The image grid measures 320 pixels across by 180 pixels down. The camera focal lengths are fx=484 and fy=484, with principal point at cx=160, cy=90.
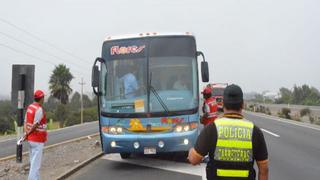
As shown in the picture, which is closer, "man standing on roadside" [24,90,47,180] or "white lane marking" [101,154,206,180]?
"man standing on roadside" [24,90,47,180]

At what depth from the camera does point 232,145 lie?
4.00m

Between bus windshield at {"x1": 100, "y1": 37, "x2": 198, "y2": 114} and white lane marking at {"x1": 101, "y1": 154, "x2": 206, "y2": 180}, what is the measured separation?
4.65 ft

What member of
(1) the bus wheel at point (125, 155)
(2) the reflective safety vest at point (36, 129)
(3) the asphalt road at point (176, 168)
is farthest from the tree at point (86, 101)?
(2) the reflective safety vest at point (36, 129)

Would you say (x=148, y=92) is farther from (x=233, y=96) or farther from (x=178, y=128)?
(x=233, y=96)

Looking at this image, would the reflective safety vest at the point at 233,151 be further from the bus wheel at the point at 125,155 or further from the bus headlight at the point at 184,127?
the bus wheel at the point at 125,155

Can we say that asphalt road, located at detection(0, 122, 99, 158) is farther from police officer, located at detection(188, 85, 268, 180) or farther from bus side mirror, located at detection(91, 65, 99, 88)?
police officer, located at detection(188, 85, 268, 180)

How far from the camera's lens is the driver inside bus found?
11727mm

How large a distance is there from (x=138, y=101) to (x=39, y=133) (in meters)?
3.27

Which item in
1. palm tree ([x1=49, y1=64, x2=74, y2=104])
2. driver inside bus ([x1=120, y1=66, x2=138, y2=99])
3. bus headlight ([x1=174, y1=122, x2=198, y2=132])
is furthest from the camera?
palm tree ([x1=49, y1=64, x2=74, y2=104])

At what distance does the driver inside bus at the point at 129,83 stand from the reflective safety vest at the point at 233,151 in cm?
775

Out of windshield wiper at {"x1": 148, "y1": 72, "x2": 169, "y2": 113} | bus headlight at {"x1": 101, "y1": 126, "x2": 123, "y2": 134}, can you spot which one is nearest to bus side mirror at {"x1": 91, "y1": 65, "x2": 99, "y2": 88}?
bus headlight at {"x1": 101, "y1": 126, "x2": 123, "y2": 134}

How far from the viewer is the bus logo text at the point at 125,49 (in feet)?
39.3

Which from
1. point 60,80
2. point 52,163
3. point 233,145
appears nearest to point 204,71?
point 52,163

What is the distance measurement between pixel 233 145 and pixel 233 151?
2.0 inches
